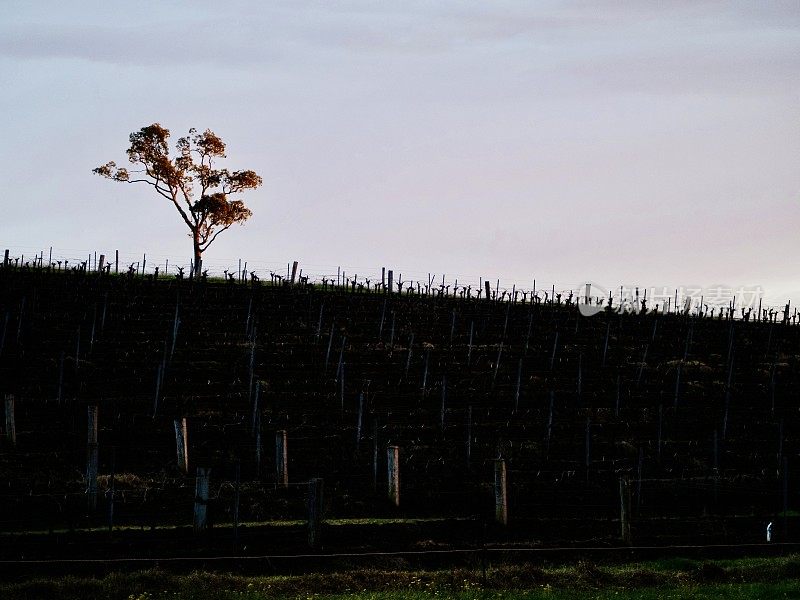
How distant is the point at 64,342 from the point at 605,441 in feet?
59.5

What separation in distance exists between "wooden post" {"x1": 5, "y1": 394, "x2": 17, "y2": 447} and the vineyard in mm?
50

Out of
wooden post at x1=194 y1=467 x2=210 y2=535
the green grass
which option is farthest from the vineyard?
the green grass

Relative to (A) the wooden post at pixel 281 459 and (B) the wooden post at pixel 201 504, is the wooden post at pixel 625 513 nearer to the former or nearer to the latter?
(B) the wooden post at pixel 201 504

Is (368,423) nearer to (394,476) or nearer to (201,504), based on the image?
(394,476)

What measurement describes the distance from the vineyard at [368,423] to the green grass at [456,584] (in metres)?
1.13

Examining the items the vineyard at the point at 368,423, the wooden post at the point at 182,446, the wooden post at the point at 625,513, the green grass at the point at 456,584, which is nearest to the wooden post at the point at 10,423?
the vineyard at the point at 368,423

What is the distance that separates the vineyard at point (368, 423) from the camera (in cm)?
1994

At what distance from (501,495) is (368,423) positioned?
9676mm

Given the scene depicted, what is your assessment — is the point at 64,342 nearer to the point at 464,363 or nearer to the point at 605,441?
the point at 464,363

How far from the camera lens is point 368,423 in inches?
1180

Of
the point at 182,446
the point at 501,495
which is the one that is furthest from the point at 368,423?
the point at 501,495

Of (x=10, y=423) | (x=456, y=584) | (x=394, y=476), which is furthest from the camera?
(x=10, y=423)

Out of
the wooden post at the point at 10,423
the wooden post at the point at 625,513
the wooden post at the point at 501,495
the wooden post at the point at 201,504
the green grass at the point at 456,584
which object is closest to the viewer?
the green grass at the point at 456,584

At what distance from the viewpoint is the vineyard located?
1994 centimetres
